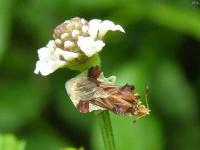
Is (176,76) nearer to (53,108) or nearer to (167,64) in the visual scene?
(167,64)

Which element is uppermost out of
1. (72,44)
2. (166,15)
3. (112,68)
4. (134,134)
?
(166,15)

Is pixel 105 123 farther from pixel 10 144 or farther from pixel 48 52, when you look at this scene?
pixel 10 144

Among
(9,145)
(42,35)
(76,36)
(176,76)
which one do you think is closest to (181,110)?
(176,76)

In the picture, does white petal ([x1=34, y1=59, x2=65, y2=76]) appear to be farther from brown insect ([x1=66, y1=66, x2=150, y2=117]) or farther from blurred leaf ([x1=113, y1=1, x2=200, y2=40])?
blurred leaf ([x1=113, y1=1, x2=200, y2=40])

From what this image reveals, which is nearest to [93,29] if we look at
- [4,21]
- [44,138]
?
[4,21]


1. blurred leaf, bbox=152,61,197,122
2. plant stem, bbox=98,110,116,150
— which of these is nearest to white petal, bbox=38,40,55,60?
plant stem, bbox=98,110,116,150

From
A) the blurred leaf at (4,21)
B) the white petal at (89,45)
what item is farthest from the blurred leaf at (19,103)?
the white petal at (89,45)

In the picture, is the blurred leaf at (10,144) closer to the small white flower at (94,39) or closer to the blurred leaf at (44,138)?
the small white flower at (94,39)
